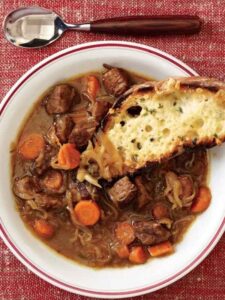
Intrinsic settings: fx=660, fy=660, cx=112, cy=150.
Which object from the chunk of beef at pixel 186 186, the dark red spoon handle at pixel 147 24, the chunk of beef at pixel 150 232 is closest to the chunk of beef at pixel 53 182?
the chunk of beef at pixel 150 232

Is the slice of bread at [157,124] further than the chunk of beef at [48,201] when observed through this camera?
No

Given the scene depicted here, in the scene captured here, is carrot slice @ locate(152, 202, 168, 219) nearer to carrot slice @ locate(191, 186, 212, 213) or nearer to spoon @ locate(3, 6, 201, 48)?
carrot slice @ locate(191, 186, 212, 213)

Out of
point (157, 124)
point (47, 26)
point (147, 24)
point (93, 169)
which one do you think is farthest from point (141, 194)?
point (47, 26)

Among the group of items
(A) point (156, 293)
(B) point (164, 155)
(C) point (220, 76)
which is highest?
(C) point (220, 76)

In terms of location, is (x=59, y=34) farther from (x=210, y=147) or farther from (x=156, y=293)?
(x=156, y=293)

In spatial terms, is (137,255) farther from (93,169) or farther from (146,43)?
(146,43)

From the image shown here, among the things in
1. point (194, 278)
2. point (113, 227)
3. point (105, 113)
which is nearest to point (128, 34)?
point (105, 113)

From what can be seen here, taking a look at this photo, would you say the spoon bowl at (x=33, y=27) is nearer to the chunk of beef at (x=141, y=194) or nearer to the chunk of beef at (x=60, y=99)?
the chunk of beef at (x=60, y=99)
